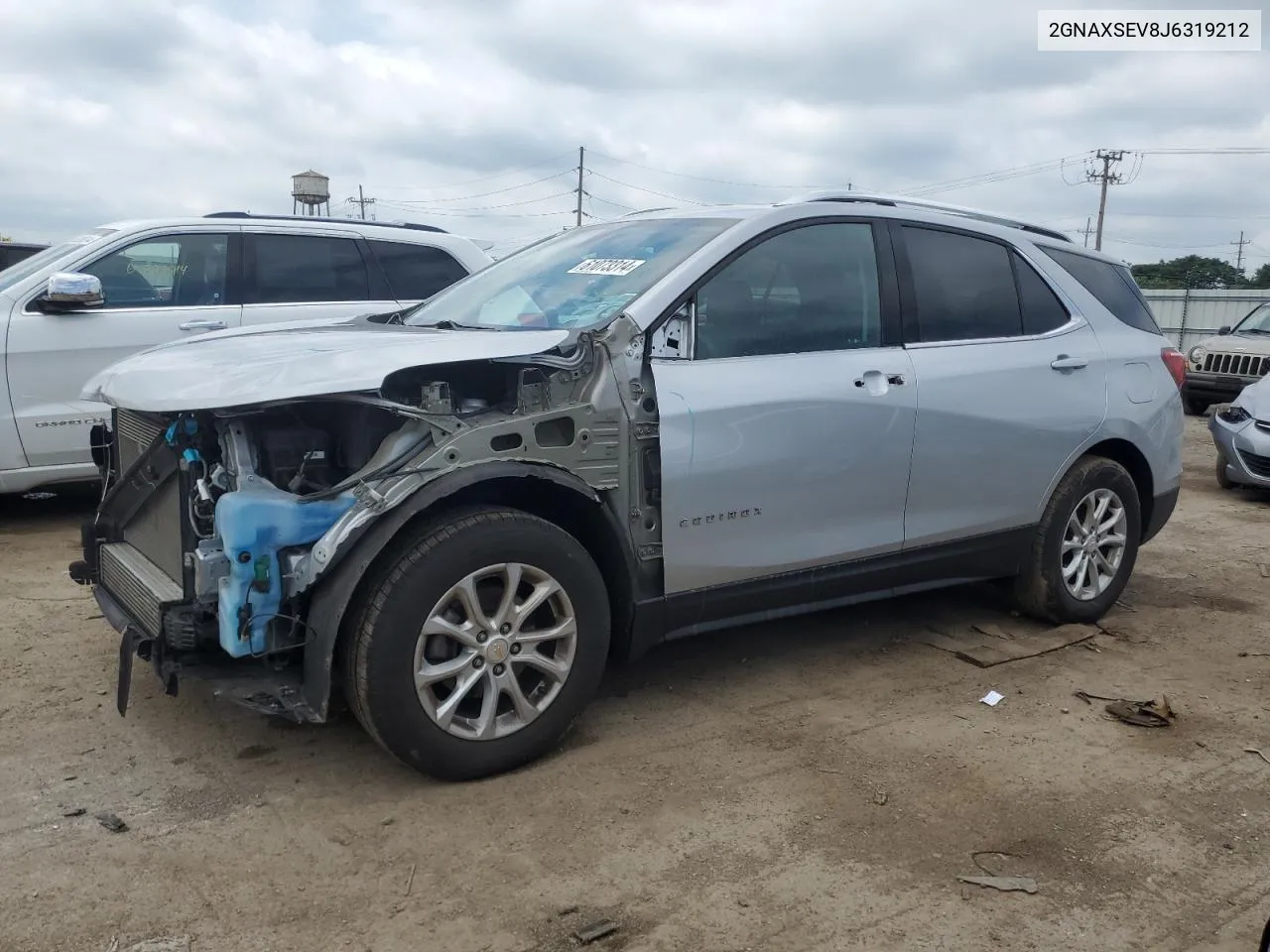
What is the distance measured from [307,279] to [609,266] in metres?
3.92

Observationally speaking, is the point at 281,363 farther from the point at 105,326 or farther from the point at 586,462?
the point at 105,326

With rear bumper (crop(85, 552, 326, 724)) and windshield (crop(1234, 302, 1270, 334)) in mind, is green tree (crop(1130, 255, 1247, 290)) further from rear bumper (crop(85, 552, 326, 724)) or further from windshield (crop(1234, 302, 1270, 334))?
rear bumper (crop(85, 552, 326, 724))

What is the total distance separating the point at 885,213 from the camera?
4422 millimetres

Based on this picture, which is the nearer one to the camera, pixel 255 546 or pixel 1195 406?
pixel 255 546

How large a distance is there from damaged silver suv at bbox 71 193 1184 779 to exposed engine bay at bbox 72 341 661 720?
0.01 metres

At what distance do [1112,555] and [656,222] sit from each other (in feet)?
9.26

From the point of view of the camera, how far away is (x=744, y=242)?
3.93 m

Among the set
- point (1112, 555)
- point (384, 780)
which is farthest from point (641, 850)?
point (1112, 555)

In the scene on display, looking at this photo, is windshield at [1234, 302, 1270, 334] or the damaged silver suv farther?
windshield at [1234, 302, 1270, 334]

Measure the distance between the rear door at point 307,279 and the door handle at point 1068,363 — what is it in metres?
4.24

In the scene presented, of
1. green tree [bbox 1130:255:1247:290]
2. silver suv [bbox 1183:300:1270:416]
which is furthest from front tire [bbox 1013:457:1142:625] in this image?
green tree [bbox 1130:255:1247:290]

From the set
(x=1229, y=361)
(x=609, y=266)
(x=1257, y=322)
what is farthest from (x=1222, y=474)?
(x=609, y=266)

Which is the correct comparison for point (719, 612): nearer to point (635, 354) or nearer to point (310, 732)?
point (635, 354)

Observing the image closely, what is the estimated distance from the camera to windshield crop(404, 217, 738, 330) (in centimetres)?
388
